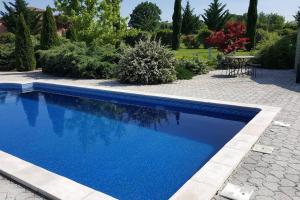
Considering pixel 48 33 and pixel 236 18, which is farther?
pixel 236 18

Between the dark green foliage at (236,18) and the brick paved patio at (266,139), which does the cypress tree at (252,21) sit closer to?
the dark green foliage at (236,18)

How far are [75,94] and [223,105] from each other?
587cm

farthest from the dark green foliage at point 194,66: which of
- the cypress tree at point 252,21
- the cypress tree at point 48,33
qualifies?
the cypress tree at point 252,21

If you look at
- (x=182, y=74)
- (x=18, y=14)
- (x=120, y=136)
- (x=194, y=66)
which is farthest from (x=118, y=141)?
(x=18, y=14)

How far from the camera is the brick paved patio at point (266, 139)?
11.5 ft

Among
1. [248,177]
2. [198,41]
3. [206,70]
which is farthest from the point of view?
[198,41]

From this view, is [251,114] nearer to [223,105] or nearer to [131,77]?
[223,105]

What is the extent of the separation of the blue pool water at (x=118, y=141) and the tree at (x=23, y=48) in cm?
712

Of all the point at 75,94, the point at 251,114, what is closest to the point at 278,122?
Answer: the point at 251,114

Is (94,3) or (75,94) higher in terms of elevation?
(94,3)

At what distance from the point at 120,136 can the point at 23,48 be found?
12.2 meters

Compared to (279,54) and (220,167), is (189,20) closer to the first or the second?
(279,54)

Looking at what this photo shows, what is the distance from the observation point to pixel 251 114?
7.32 metres

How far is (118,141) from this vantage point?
6355 millimetres
